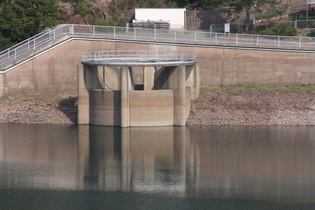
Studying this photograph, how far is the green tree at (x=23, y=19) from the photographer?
57500 millimetres

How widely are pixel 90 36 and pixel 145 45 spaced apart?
14.7 feet

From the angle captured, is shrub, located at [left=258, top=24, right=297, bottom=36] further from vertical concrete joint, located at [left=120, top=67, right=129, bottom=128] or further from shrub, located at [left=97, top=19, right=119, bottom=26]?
vertical concrete joint, located at [left=120, top=67, right=129, bottom=128]

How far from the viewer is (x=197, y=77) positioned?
168ft

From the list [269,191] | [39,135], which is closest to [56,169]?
[39,135]

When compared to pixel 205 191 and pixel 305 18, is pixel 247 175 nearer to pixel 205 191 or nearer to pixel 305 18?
pixel 205 191

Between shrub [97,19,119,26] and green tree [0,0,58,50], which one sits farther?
shrub [97,19,119,26]

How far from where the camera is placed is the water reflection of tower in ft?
117

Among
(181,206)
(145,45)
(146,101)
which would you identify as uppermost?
(145,45)

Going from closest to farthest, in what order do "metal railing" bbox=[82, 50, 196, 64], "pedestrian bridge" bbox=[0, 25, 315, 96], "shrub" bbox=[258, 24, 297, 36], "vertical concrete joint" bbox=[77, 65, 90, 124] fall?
"vertical concrete joint" bbox=[77, 65, 90, 124], "metal railing" bbox=[82, 50, 196, 64], "pedestrian bridge" bbox=[0, 25, 315, 96], "shrub" bbox=[258, 24, 297, 36]

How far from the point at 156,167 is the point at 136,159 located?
2063mm

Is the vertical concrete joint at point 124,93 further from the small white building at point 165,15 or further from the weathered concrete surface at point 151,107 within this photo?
the small white building at point 165,15

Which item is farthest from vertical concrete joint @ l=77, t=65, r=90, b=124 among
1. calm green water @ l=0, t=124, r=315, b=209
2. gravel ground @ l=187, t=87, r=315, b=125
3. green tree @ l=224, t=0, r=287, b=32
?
green tree @ l=224, t=0, r=287, b=32

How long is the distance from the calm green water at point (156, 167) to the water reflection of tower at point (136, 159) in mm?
54

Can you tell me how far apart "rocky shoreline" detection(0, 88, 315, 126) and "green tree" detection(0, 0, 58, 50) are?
7.54 m
